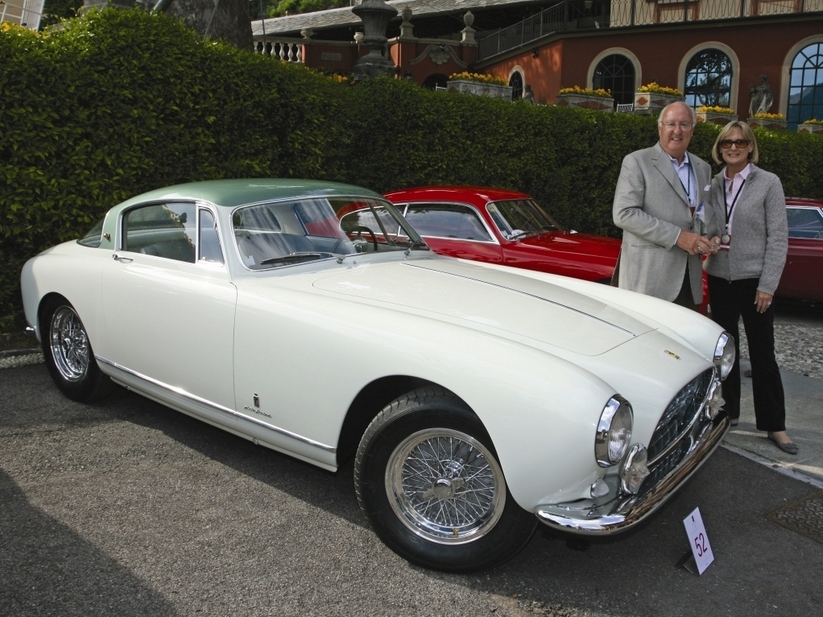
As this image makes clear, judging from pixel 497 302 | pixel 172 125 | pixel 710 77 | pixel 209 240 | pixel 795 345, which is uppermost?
pixel 710 77

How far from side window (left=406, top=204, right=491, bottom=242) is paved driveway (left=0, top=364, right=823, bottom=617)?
3535 millimetres

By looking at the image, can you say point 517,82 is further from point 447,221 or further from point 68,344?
point 68,344

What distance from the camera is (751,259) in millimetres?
4238

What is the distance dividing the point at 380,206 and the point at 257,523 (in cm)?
210

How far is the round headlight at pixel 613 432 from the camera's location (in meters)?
2.45

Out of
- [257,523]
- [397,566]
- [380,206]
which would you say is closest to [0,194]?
[380,206]

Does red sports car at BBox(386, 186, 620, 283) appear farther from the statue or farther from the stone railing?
the stone railing

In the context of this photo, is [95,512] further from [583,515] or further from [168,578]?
[583,515]

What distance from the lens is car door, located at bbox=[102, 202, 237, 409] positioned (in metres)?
3.49

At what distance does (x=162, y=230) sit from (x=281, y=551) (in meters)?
2.05

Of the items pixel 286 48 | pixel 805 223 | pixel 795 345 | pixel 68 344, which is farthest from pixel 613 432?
pixel 286 48

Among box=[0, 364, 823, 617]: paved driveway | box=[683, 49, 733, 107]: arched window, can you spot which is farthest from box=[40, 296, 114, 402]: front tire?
box=[683, 49, 733, 107]: arched window

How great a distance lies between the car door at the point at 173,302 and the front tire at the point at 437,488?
97 centimetres

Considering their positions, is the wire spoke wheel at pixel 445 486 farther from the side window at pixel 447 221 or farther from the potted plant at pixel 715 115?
the potted plant at pixel 715 115
